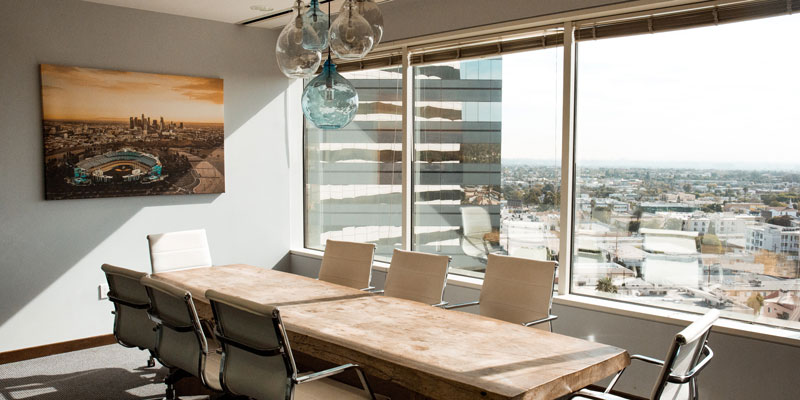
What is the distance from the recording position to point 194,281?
419 cm

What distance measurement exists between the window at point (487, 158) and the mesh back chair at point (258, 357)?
2440 millimetres

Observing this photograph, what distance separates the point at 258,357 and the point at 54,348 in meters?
3.34

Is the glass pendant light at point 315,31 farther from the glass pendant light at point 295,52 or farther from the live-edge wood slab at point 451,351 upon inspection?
the live-edge wood slab at point 451,351

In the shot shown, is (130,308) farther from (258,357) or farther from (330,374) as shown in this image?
(330,374)

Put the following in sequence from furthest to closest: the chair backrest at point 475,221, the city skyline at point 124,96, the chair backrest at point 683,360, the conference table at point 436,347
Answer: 1. the chair backrest at point 475,221
2. the city skyline at point 124,96
3. the conference table at point 436,347
4. the chair backrest at point 683,360

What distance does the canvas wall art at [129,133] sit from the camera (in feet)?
16.9

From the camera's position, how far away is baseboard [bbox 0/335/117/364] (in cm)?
494

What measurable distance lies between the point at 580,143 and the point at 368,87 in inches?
97.7

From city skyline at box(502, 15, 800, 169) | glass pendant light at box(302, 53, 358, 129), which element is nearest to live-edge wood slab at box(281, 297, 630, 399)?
glass pendant light at box(302, 53, 358, 129)

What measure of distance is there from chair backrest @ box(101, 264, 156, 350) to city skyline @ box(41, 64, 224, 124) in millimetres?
2236

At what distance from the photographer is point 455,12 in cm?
510

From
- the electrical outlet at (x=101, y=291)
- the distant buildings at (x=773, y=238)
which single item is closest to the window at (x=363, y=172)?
the electrical outlet at (x=101, y=291)

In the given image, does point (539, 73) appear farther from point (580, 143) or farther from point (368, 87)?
point (368, 87)

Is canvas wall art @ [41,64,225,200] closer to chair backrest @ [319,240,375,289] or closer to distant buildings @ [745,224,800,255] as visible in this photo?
chair backrest @ [319,240,375,289]
